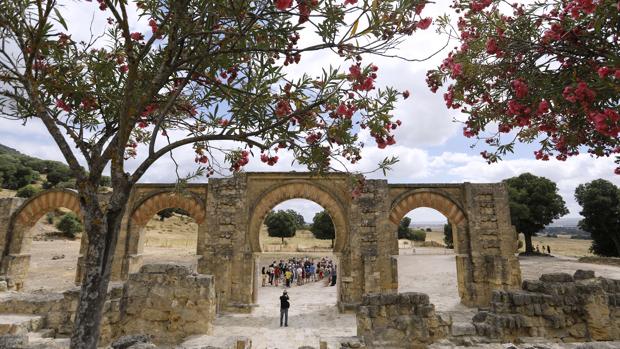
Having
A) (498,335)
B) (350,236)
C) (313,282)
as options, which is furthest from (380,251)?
(313,282)

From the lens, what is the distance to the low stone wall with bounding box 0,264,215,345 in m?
7.68

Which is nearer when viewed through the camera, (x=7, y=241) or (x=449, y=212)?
(x=7, y=241)

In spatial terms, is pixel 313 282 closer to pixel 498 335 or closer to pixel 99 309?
pixel 498 335

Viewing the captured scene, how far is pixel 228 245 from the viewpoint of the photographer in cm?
1228

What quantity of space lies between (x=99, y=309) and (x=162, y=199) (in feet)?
36.4

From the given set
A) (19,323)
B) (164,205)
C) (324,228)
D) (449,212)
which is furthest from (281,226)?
(19,323)

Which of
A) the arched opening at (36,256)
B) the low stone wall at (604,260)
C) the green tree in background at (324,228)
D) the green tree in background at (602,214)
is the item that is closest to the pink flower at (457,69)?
the arched opening at (36,256)

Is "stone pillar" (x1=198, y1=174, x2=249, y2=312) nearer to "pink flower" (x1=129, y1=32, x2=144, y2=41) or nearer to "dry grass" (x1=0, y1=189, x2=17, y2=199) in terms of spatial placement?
"pink flower" (x1=129, y1=32, x2=144, y2=41)

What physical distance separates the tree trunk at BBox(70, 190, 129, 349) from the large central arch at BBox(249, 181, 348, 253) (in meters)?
9.42

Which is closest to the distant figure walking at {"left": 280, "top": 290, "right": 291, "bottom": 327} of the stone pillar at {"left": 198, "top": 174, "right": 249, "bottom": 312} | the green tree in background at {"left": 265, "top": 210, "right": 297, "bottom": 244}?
the stone pillar at {"left": 198, "top": 174, "right": 249, "bottom": 312}

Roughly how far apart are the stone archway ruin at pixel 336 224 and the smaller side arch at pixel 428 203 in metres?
0.04

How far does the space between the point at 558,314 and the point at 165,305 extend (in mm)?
9201

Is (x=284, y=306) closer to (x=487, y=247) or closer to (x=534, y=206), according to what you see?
(x=487, y=247)

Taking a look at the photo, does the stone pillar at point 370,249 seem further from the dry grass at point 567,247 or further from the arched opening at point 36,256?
the dry grass at point 567,247
